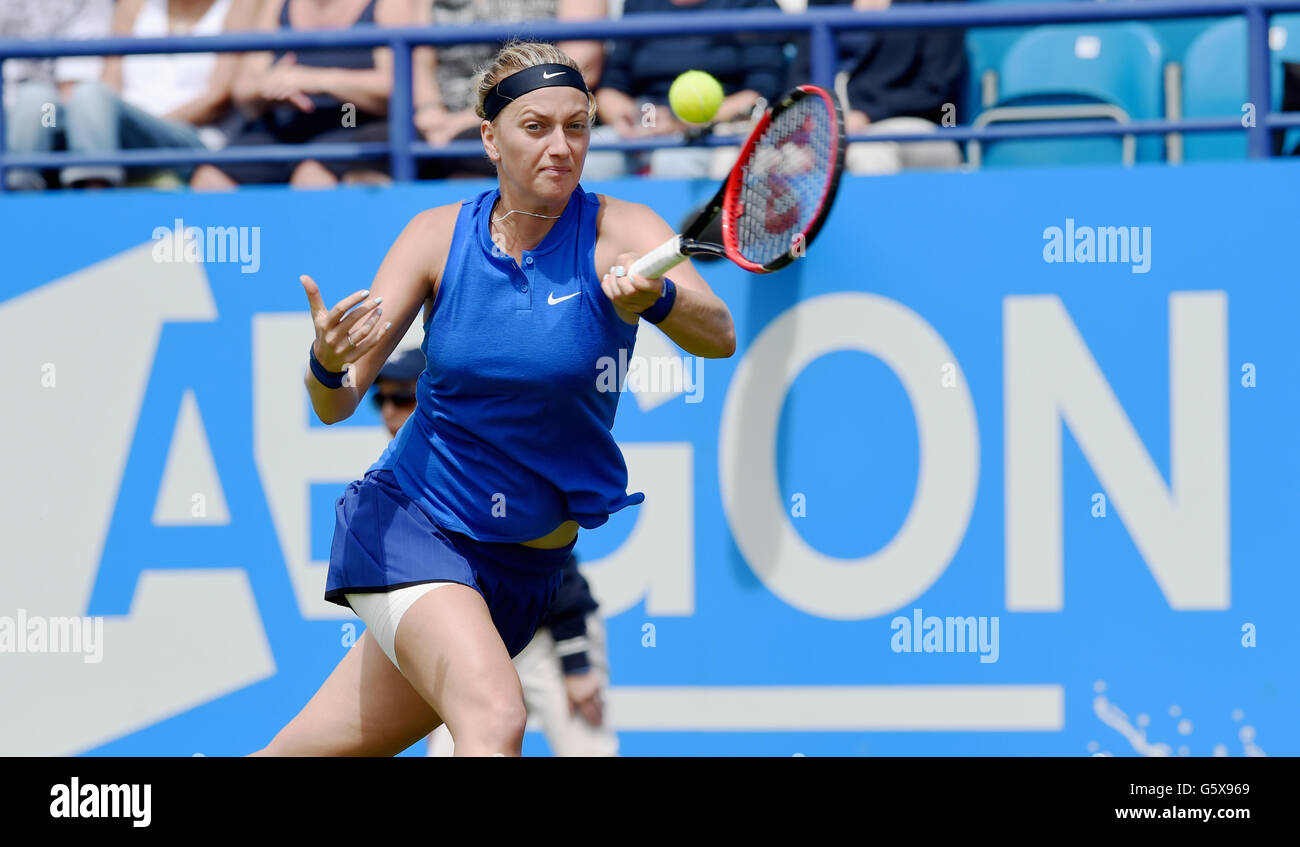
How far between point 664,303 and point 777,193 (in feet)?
1.24

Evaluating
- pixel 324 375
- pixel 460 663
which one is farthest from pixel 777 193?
pixel 460 663

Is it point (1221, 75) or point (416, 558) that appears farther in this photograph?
point (1221, 75)

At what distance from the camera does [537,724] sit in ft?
14.7

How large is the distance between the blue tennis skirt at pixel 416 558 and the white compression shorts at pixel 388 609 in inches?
0.5

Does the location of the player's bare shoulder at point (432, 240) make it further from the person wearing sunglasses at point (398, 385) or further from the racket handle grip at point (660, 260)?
the person wearing sunglasses at point (398, 385)

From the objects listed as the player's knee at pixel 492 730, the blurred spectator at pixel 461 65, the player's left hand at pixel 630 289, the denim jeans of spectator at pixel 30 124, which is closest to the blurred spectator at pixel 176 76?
the denim jeans of spectator at pixel 30 124

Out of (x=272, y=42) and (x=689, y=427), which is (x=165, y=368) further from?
(x=689, y=427)

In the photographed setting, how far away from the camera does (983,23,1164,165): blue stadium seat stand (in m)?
5.57

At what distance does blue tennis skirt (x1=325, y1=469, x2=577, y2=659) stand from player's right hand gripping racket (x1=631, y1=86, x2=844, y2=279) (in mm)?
656

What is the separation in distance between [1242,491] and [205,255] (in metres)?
3.45

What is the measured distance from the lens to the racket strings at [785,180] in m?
2.70

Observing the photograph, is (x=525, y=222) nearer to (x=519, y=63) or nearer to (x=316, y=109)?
(x=519, y=63)

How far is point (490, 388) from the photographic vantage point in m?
2.69
